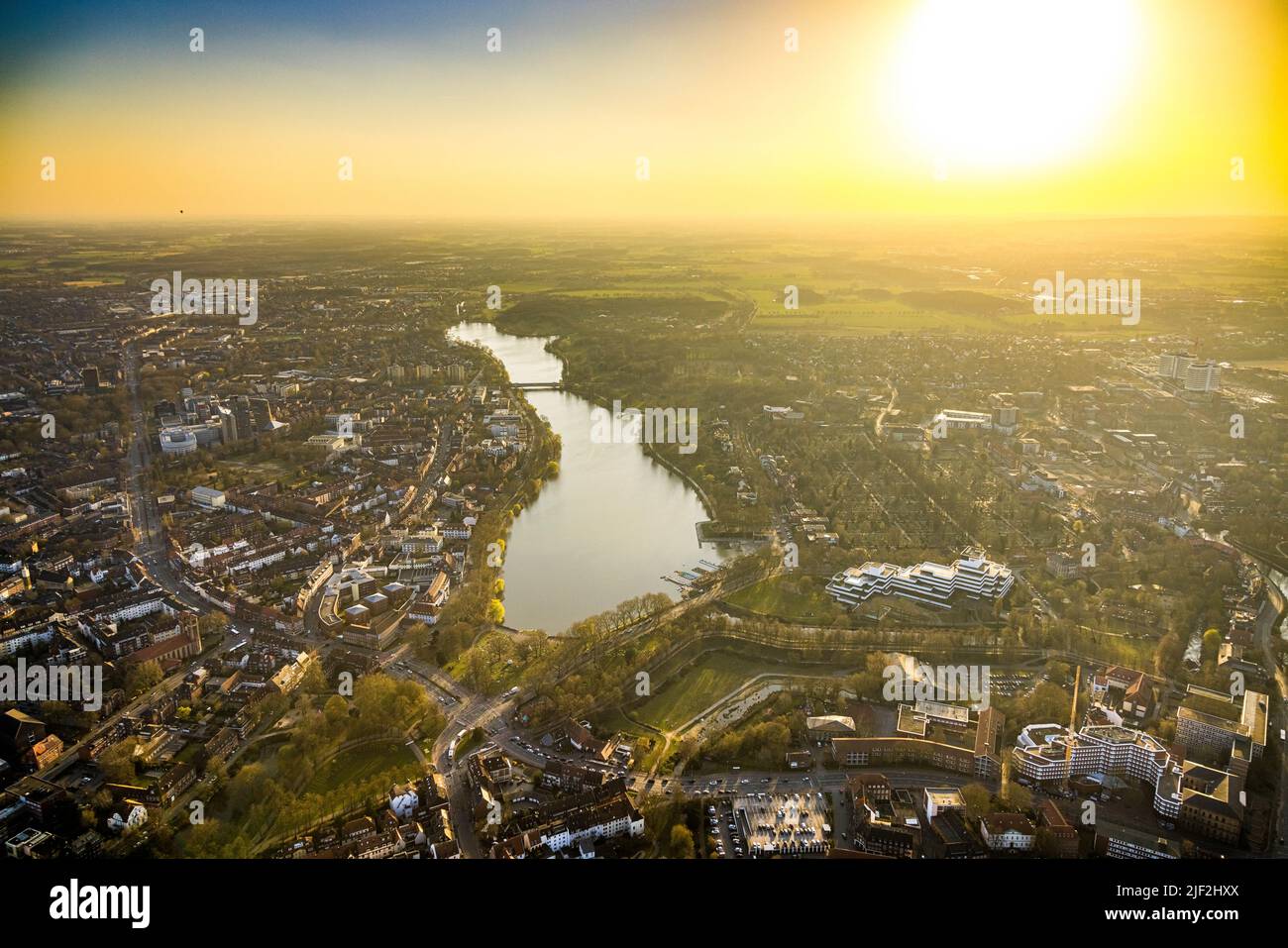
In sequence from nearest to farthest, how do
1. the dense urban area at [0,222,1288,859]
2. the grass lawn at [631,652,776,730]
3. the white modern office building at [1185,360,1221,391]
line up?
the dense urban area at [0,222,1288,859], the grass lawn at [631,652,776,730], the white modern office building at [1185,360,1221,391]

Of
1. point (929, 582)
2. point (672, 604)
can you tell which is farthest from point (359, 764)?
point (929, 582)

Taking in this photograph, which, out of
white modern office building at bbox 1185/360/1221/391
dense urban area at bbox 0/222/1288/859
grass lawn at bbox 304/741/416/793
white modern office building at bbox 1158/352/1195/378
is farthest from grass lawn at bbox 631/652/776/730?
white modern office building at bbox 1158/352/1195/378

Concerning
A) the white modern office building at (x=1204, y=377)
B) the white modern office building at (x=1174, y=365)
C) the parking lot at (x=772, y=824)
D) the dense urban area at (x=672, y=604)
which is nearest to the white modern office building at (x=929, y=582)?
the dense urban area at (x=672, y=604)

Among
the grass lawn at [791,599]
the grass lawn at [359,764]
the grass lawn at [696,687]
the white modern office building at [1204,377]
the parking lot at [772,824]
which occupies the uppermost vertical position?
the white modern office building at [1204,377]

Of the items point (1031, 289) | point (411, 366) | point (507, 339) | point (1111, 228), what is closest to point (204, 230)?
point (507, 339)

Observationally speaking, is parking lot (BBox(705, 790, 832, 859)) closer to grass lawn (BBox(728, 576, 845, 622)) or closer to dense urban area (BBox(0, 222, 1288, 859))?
dense urban area (BBox(0, 222, 1288, 859))

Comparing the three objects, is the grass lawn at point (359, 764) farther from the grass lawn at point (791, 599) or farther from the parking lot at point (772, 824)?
the grass lawn at point (791, 599)

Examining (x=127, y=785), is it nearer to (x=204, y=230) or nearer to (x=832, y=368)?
(x=832, y=368)

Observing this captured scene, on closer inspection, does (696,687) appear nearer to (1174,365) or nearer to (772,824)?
(772,824)
